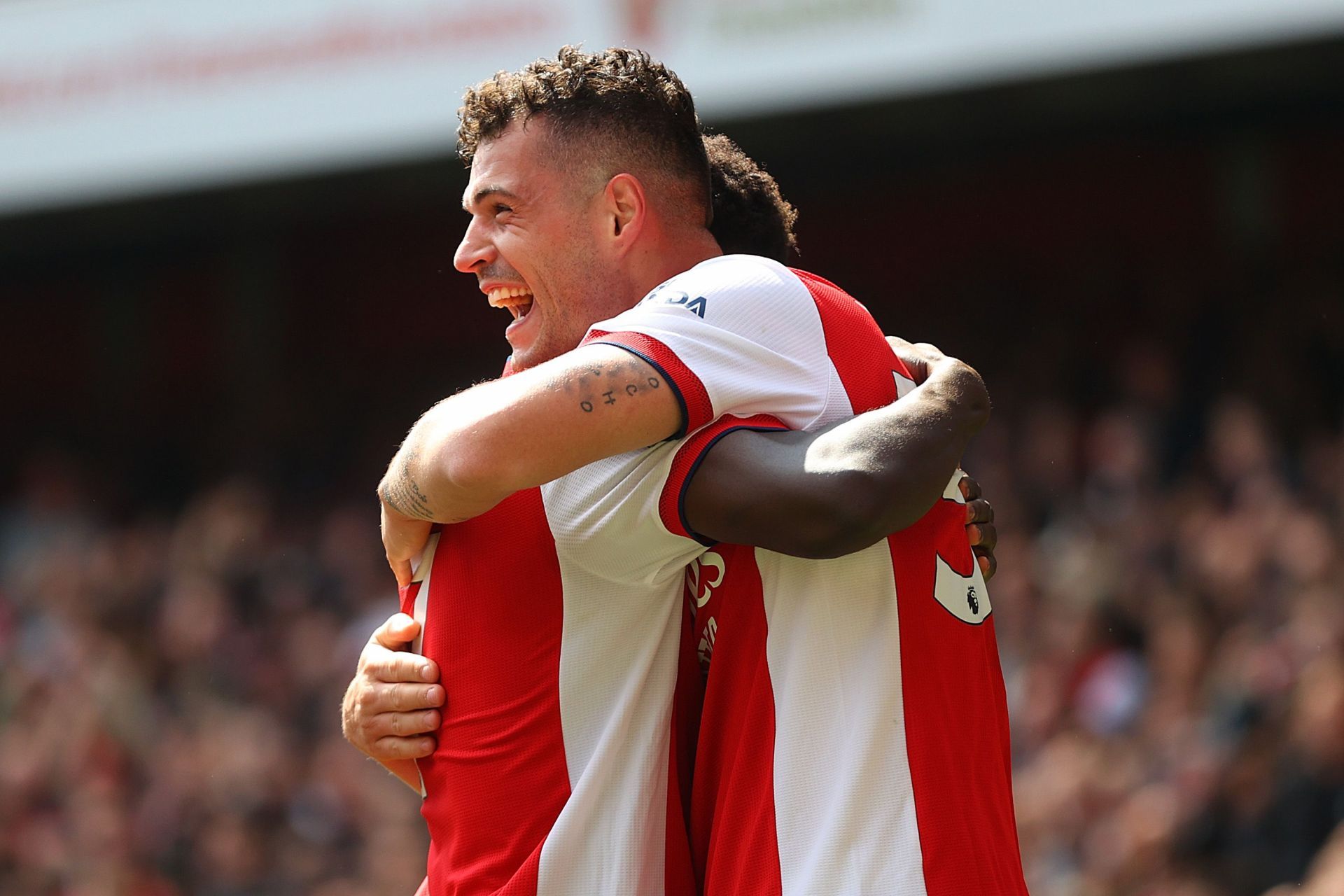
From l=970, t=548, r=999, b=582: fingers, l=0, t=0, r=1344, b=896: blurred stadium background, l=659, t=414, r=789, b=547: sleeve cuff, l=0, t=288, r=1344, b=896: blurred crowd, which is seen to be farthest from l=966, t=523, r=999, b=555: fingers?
l=0, t=0, r=1344, b=896: blurred stadium background

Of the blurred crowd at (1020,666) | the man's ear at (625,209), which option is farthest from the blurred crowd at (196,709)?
the man's ear at (625,209)

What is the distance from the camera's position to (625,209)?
8.71 feet

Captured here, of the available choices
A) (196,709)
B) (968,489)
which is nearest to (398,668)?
(968,489)

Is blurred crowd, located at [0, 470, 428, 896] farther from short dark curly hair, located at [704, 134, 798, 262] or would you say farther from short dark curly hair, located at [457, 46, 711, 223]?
short dark curly hair, located at [457, 46, 711, 223]

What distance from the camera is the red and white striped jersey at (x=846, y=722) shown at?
2.23 meters

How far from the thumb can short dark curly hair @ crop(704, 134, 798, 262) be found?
2.92 ft

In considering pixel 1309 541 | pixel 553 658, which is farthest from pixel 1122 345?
pixel 553 658

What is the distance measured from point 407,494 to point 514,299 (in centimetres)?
52

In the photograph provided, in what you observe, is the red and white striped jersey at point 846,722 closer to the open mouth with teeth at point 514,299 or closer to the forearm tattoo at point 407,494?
the forearm tattoo at point 407,494

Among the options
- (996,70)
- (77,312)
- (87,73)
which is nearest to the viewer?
(996,70)

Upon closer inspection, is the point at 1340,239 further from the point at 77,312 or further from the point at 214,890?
the point at 77,312

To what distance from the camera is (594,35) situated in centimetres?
909

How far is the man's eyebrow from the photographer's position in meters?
2.65

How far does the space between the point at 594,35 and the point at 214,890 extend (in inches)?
209
